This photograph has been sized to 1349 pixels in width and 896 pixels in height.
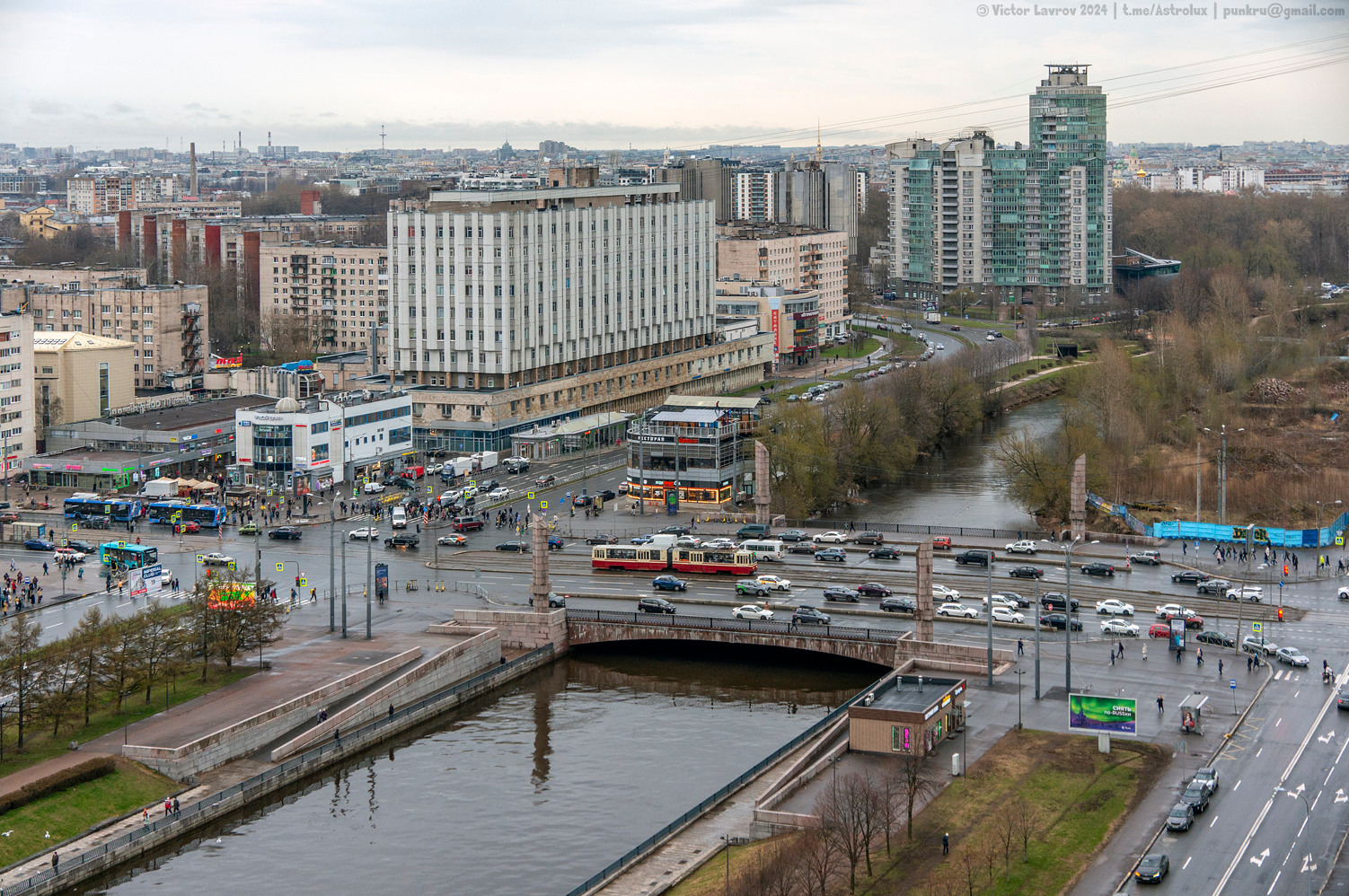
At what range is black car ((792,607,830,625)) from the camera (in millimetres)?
61438

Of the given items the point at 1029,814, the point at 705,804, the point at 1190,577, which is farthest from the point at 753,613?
the point at 1029,814

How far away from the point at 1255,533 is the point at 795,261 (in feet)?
302

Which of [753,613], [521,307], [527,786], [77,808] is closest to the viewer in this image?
[77,808]

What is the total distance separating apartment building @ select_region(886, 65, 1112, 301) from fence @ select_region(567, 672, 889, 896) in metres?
140

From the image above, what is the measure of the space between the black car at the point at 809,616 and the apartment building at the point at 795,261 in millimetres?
96706

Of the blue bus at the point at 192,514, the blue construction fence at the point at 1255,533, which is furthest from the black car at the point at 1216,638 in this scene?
the blue bus at the point at 192,514

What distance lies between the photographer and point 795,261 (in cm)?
16175

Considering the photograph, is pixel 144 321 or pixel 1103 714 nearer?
pixel 1103 714

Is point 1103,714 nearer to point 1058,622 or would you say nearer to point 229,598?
point 1058,622

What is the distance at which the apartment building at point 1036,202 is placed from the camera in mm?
185125

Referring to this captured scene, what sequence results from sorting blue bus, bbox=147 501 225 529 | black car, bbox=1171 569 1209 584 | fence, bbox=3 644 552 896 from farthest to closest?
blue bus, bbox=147 501 225 529
black car, bbox=1171 569 1209 584
fence, bbox=3 644 552 896

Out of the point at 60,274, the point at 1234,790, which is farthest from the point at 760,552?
the point at 60,274

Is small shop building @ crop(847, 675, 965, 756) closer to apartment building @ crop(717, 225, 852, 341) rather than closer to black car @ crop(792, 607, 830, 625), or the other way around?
black car @ crop(792, 607, 830, 625)

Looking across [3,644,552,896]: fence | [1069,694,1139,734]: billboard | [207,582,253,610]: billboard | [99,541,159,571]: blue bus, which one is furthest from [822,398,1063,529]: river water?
[99,541,159,571]: blue bus
